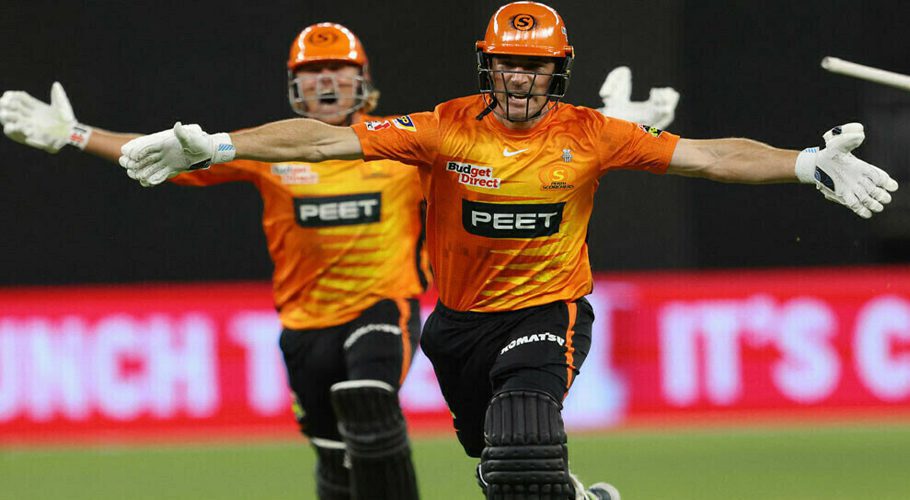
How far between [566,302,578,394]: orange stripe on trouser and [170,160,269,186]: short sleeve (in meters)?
1.82

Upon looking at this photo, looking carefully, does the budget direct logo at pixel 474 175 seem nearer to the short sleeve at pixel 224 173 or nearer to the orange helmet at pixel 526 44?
the orange helmet at pixel 526 44

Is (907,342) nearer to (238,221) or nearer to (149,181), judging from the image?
(238,221)

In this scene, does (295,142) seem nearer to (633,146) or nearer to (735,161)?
(633,146)

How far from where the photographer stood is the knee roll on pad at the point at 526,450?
5.23m

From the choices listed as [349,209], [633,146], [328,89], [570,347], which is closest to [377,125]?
[633,146]

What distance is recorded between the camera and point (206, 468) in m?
9.08

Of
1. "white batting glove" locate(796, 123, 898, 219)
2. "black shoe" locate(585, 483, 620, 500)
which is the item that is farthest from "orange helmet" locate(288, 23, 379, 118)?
"white batting glove" locate(796, 123, 898, 219)

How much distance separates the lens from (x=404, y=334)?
6.64m

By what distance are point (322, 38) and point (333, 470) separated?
1.91m

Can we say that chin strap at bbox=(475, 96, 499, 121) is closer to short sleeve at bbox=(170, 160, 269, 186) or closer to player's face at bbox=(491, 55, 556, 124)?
player's face at bbox=(491, 55, 556, 124)

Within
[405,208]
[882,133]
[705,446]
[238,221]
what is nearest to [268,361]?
[238,221]

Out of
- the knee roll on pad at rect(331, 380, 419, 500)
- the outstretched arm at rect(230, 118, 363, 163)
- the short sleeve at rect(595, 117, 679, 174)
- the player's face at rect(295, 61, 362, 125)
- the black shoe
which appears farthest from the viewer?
the player's face at rect(295, 61, 362, 125)

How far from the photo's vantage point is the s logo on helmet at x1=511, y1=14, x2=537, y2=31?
553 centimetres

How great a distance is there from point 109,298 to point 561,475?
5499 mm
